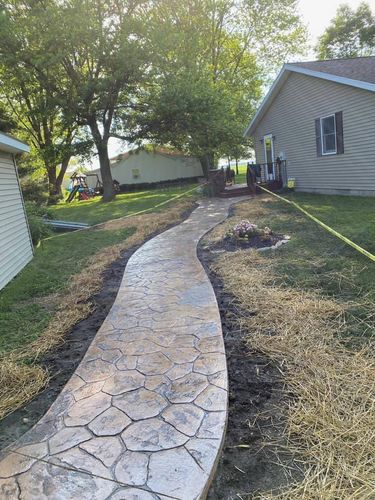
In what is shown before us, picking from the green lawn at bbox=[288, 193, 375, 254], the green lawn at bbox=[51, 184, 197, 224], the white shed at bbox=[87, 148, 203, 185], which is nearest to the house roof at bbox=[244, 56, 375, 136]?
the green lawn at bbox=[288, 193, 375, 254]

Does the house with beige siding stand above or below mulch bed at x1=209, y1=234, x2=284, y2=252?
above

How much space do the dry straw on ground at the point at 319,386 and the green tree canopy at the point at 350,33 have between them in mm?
32969

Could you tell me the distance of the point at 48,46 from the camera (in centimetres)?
1492

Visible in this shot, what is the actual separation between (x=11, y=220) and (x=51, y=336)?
390 centimetres

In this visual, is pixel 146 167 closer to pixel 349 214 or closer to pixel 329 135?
pixel 329 135

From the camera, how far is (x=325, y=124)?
11695 mm

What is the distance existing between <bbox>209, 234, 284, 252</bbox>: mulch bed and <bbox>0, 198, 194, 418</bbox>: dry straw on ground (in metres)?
1.94

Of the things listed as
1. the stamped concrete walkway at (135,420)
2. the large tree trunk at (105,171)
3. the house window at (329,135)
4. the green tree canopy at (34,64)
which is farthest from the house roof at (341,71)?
the green tree canopy at (34,64)

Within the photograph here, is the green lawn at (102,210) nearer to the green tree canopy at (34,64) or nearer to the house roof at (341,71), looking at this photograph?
the green tree canopy at (34,64)

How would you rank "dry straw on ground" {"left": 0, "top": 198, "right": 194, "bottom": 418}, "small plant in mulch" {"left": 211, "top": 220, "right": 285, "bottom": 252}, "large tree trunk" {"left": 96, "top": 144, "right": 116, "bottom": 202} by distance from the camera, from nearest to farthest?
"dry straw on ground" {"left": 0, "top": 198, "right": 194, "bottom": 418}, "small plant in mulch" {"left": 211, "top": 220, "right": 285, "bottom": 252}, "large tree trunk" {"left": 96, "top": 144, "right": 116, "bottom": 202}

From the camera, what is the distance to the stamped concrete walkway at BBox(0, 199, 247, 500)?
6.02ft

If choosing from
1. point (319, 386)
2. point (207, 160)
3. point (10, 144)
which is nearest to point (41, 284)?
point (10, 144)

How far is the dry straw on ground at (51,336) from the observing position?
8.95 ft

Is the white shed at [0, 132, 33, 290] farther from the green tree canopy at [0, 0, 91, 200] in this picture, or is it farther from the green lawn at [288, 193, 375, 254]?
the green tree canopy at [0, 0, 91, 200]
